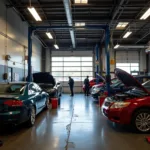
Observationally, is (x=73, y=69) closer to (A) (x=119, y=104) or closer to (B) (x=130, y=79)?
(B) (x=130, y=79)

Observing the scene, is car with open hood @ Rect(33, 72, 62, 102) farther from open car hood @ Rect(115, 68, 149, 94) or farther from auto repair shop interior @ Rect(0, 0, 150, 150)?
open car hood @ Rect(115, 68, 149, 94)

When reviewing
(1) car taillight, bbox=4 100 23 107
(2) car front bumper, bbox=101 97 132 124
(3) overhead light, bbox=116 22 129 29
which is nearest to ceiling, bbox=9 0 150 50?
(3) overhead light, bbox=116 22 129 29

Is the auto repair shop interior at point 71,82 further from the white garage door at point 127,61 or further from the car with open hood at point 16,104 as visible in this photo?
the white garage door at point 127,61

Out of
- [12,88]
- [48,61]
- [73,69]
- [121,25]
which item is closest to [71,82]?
[73,69]

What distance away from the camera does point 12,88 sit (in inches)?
231

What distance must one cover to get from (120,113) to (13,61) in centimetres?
775

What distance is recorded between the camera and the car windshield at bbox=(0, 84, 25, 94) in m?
5.68

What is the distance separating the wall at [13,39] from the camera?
9469mm

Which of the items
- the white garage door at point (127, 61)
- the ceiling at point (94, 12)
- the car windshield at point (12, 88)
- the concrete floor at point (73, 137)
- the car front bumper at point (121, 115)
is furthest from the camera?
the white garage door at point (127, 61)

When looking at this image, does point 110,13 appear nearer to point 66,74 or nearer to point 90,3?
point 90,3

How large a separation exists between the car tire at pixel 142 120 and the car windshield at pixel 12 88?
326 centimetres

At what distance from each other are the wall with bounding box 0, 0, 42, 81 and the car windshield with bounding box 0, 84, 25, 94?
3619mm

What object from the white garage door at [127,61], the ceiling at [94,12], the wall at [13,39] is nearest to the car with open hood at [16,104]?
the wall at [13,39]

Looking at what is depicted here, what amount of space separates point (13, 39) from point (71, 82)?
7415 millimetres
